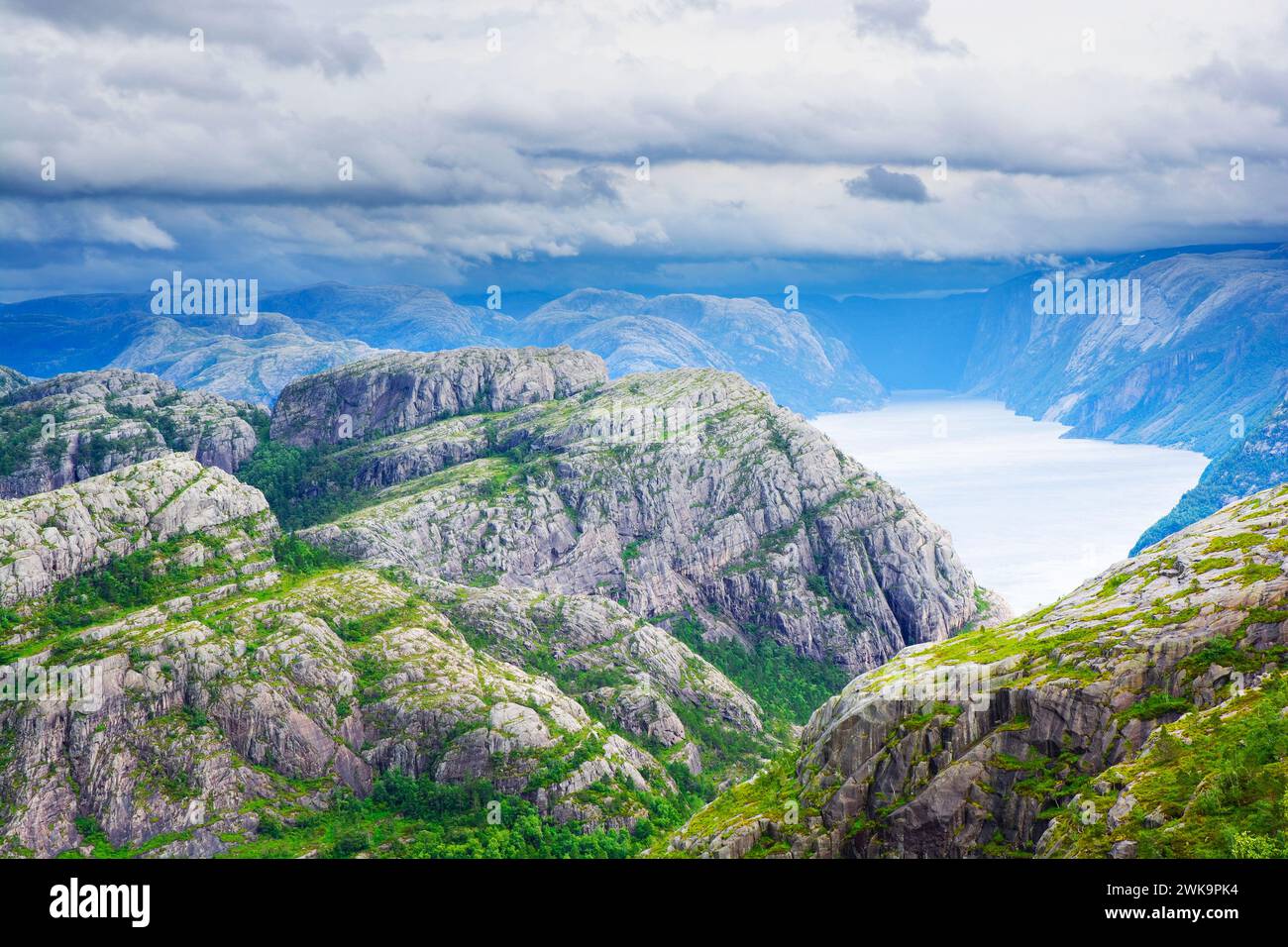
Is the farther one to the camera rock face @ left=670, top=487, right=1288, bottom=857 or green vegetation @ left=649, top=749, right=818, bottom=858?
green vegetation @ left=649, top=749, right=818, bottom=858

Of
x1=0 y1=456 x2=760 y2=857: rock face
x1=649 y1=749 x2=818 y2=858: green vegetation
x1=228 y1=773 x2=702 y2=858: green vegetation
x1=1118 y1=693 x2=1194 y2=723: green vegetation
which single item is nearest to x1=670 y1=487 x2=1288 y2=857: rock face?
x1=1118 y1=693 x2=1194 y2=723: green vegetation

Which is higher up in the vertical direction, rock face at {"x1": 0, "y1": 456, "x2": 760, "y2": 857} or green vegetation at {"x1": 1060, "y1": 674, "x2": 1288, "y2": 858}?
green vegetation at {"x1": 1060, "y1": 674, "x2": 1288, "y2": 858}

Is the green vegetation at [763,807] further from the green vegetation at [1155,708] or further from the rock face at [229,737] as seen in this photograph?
the rock face at [229,737]

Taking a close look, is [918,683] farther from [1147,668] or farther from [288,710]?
[288,710]

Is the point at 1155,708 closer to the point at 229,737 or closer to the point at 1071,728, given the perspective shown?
the point at 1071,728

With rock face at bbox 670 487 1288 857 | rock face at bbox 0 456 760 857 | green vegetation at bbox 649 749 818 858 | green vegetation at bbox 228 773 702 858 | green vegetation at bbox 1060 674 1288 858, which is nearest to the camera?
green vegetation at bbox 1060 674 1288 858

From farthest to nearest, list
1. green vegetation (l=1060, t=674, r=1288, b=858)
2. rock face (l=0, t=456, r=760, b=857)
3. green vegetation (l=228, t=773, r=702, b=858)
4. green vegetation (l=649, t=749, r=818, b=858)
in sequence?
rock face (l=0, t=456, r=760, b=857) < green vegetation (l=228, t=773, r=702, b=858) < green vegetation (l=649, t=749, r=818, b=858) < green vegetation (l=1060, t=674, r=1288, b=858)

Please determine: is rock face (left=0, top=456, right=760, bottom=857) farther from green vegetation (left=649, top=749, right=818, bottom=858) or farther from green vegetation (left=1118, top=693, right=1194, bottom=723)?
green vegetation (left=1118, top=693, right=1194, bottom=723)

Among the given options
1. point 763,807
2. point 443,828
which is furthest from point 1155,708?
point 443,828

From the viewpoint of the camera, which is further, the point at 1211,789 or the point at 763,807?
the point at 763,807
